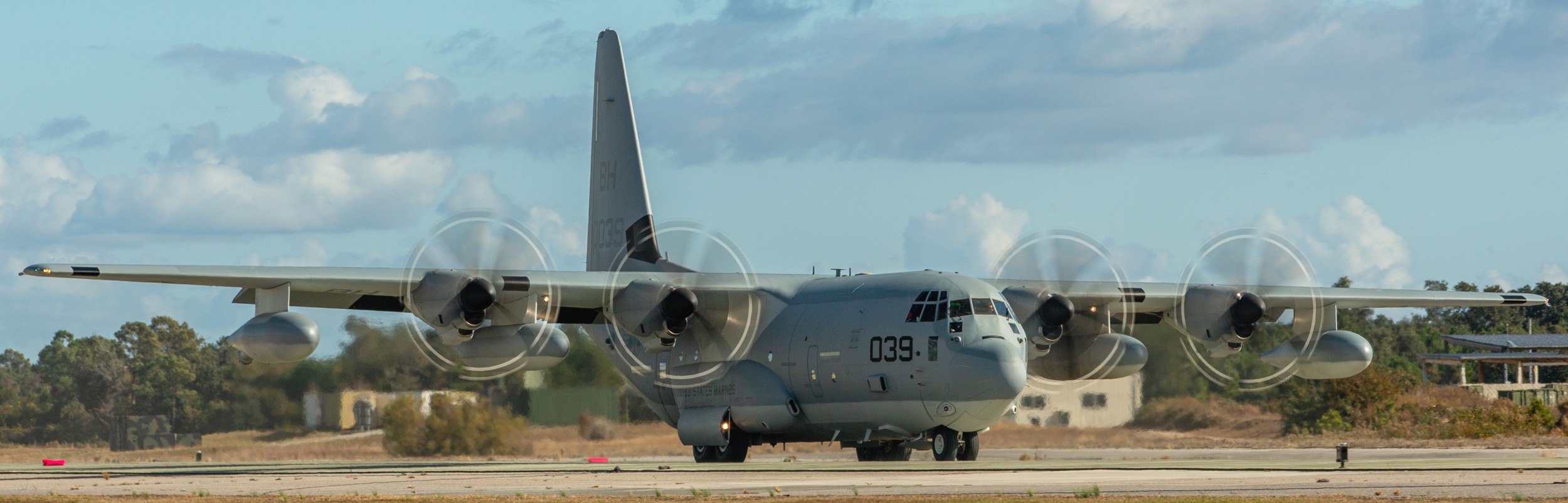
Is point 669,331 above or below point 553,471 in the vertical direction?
above

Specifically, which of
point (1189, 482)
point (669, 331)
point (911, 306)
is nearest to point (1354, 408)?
point (911, 306)

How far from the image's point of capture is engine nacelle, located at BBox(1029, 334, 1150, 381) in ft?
87.6

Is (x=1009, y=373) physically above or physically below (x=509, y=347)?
below

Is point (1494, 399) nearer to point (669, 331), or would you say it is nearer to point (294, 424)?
point (669, 331)

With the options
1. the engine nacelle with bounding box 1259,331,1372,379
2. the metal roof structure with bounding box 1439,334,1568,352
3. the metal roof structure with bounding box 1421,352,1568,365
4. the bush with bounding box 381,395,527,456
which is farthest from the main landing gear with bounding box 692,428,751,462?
the metal roof structure with bounding box 1439,334,1568,352

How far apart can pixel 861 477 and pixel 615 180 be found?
46.5 feet

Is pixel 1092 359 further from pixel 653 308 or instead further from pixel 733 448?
pixel 653 308

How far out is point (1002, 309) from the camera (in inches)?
907

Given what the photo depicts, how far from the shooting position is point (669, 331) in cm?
2411

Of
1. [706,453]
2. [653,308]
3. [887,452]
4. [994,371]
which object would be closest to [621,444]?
[706,453]

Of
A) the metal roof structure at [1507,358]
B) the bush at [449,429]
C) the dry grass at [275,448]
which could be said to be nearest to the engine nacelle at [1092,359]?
the bush at [449,429]

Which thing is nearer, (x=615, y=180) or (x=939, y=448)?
(x=939, y=448)

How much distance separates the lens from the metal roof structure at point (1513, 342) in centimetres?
4434

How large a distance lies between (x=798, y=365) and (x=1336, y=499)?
484 inches
